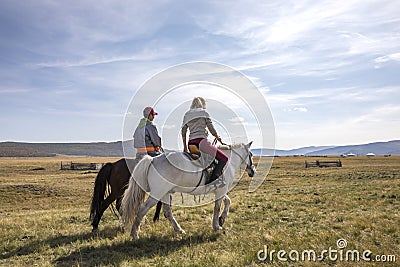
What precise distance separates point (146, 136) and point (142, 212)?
2.42 metres

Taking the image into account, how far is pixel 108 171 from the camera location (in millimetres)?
9594

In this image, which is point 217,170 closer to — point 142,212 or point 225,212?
point 225,212

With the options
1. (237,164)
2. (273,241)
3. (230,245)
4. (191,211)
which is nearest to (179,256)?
(230,245)

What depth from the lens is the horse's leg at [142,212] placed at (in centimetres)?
775

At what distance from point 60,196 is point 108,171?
63.5 ft

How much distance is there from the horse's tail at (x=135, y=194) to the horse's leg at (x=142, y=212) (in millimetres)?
115

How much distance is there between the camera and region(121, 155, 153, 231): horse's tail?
7836 millimetres

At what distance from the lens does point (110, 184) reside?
948cm

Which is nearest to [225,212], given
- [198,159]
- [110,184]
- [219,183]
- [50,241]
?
[219,183]

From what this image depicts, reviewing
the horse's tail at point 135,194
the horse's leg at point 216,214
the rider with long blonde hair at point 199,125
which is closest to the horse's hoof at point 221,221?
the horse's leg at point 216,214

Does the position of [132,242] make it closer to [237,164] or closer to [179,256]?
[179,256]

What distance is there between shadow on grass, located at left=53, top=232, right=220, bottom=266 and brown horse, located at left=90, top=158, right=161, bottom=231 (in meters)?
1.83

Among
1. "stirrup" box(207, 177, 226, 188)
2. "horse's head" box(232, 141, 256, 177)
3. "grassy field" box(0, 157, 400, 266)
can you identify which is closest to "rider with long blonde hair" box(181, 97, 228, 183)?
"stirrup" box(207, 177, 226, 188)

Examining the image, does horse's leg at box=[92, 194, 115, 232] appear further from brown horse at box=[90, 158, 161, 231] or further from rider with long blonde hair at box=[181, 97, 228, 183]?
rider with long blonde hair at box=[181, 97, 228, 183]
